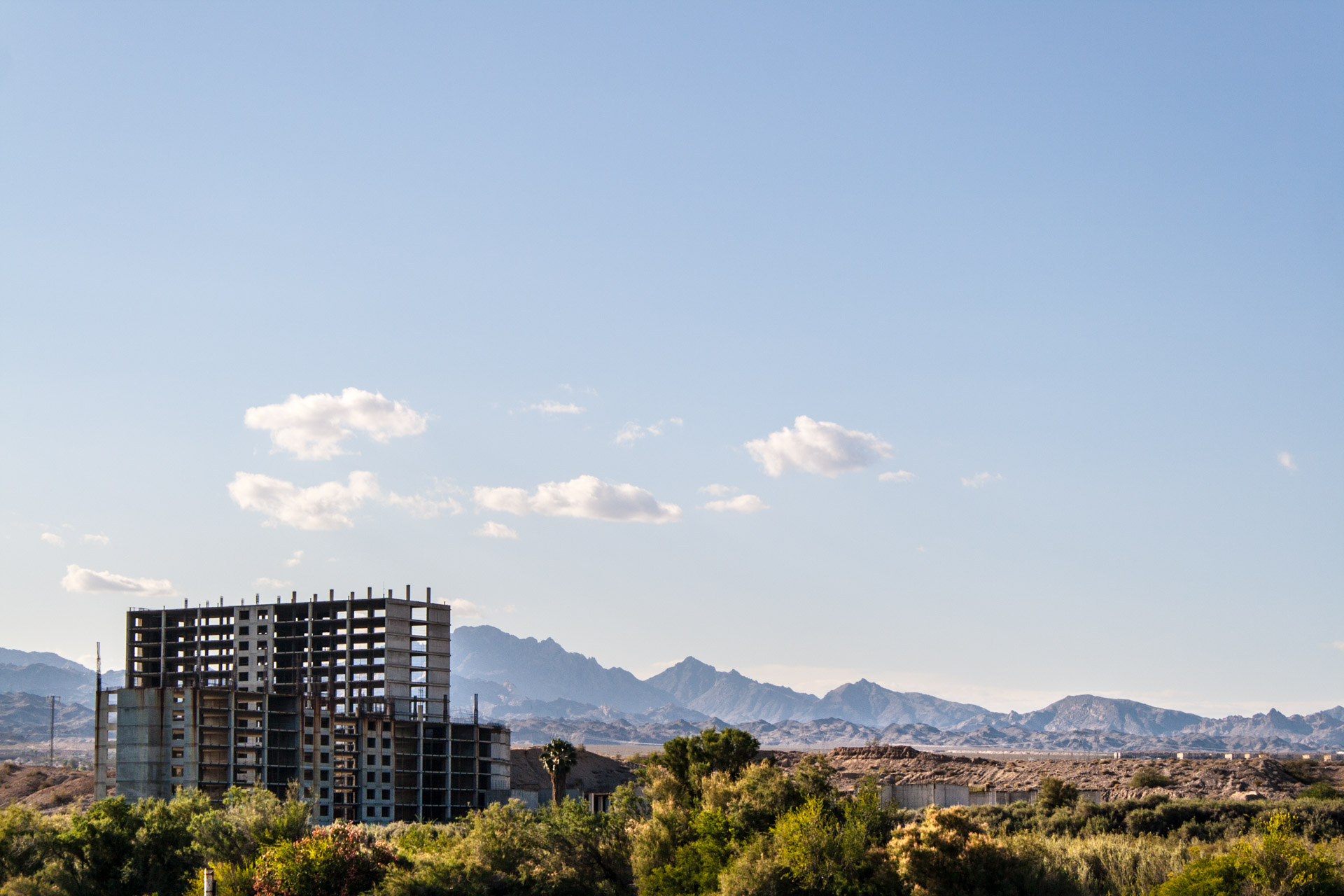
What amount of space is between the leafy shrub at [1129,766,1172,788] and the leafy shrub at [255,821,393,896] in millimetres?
89428

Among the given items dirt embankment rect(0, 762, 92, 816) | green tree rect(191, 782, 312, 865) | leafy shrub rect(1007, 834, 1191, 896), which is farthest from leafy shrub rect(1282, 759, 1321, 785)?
dirt embankment rect(0, 762, 92, 816)

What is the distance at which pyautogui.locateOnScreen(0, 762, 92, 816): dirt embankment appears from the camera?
157750 mm

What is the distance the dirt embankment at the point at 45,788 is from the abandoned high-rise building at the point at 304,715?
14.8 metres

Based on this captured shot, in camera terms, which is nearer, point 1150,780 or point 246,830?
point 246,830

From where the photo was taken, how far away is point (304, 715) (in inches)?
4857

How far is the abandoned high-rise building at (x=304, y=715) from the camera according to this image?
11825 centimetres

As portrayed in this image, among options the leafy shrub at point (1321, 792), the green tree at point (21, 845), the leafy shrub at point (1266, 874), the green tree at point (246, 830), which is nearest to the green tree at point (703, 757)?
the green tree at point (246, 830)

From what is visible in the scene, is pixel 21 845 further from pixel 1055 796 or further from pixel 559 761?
pixel 1055 796

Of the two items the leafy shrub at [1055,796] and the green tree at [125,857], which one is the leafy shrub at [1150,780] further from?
the green tree at [125,857]

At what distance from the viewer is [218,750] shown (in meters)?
120

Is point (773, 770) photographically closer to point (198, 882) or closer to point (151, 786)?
point (198, 882)

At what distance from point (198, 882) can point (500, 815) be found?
14171 mm

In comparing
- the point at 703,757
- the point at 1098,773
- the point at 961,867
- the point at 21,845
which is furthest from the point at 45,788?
the point at 961,867

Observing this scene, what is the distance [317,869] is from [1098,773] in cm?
11729
